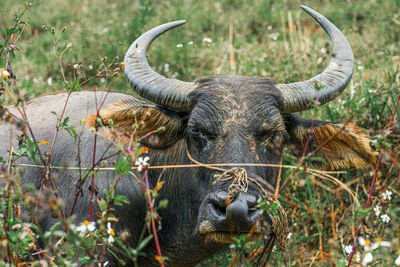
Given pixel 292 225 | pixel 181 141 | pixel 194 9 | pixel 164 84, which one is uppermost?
pixel 164 84

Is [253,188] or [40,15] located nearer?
[253,188]

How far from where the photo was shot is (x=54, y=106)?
4.71 metres

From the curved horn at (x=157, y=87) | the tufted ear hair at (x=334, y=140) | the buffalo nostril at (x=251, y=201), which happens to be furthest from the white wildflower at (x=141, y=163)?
the tufted ear hair at (x=334, y=140)

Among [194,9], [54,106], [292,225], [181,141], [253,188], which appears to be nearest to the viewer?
[253,188]

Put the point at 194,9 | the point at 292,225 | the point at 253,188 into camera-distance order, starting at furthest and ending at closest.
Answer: the point at 194,9, the point at 292,225, the point at 253,188

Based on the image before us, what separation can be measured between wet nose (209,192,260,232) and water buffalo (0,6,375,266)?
0.01 meters

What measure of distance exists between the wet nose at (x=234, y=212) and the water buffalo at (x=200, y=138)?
0.01 m

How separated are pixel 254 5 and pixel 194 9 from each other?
1.12 metres

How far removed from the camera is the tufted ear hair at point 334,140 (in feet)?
12.7

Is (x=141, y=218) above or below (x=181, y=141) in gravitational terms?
below

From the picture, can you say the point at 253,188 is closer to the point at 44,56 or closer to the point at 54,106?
the point at 54,106

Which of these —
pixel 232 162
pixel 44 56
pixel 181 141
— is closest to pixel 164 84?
pixel 181 141

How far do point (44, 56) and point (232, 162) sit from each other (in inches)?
203

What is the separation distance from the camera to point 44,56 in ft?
25.5
